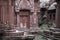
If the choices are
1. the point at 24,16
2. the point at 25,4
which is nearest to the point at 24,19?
the point at 24,16

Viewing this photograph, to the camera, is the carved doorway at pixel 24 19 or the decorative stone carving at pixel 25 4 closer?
the decorative stone carving at pixel 25 4

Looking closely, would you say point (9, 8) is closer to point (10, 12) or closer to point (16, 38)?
point (10, 12)

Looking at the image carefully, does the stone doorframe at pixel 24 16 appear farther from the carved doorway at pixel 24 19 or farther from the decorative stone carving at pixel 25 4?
the decorative stone carving at pixel 25 4

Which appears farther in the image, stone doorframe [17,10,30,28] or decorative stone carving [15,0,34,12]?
stone doorframe [17,10,30,28]

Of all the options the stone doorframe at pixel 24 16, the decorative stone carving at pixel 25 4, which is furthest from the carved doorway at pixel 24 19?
the decorative stone carving at pixel 25 4

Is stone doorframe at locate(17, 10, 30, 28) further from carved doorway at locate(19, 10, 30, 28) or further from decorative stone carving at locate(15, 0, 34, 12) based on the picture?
decorative stone carving at locate(15, 0, 34, 12)

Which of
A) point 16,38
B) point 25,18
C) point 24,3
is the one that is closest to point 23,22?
point 25,18

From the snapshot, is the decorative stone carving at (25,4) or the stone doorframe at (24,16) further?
the stone doorframe at (24,16)

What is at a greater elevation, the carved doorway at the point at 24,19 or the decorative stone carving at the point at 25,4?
the decorative stone carving at the point at 25,4

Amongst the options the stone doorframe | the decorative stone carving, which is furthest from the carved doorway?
the decorative stone carving

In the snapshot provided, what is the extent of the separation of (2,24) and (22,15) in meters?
10.4

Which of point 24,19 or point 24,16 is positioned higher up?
point 24,16

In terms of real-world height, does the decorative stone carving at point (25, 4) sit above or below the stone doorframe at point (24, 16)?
above

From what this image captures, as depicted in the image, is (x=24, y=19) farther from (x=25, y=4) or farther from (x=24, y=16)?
(x=25, y=4)
